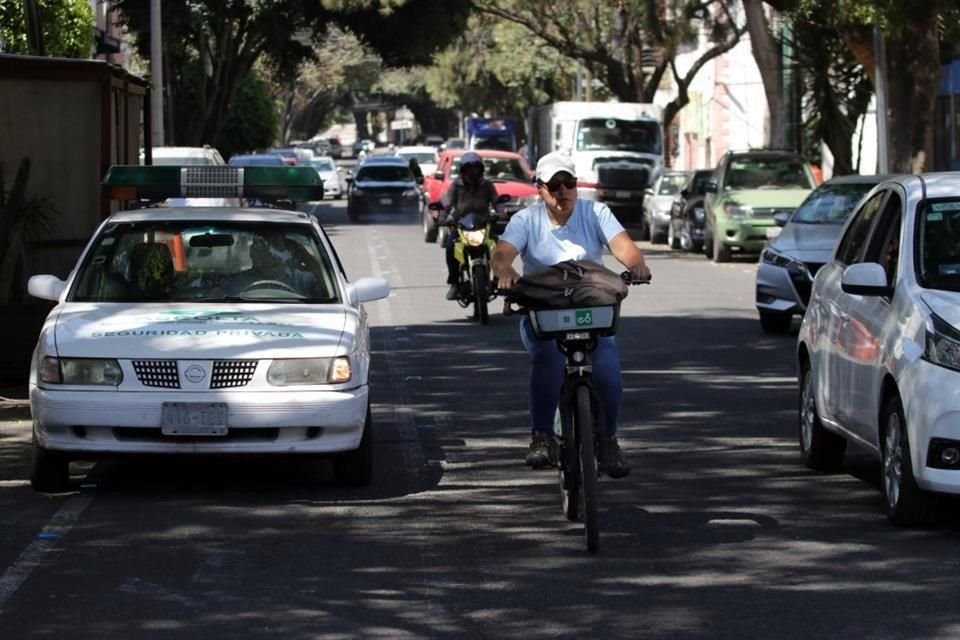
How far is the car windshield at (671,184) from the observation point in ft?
119

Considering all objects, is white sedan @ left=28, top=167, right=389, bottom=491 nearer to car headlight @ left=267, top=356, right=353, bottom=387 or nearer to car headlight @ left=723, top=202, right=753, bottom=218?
car headlight @ left=267, top=356, right=353, bottom=387

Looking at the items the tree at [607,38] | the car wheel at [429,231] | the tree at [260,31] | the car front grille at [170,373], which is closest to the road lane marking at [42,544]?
the car front grille at [170,373]

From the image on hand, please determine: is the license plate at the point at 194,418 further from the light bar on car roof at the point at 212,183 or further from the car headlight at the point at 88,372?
the light bar on car roof at the point at 212,183

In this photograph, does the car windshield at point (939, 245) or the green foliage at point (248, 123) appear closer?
the car windshield at point (939, 245)

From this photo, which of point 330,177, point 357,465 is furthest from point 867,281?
point 330,177

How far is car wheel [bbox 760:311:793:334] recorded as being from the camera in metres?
18.5

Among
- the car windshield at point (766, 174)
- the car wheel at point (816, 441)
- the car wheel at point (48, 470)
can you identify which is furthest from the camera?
the car windshield at point (766, 174)

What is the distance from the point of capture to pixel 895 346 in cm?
871

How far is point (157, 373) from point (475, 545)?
199cm

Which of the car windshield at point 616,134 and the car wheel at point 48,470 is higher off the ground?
the car windshield at point 616,134

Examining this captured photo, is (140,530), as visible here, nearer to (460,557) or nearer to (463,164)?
(460,557)

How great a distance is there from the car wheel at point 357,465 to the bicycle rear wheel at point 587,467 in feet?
5.77

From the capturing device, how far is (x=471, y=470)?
10547 mm

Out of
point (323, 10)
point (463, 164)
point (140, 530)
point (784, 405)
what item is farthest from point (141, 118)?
point (323, 10)
